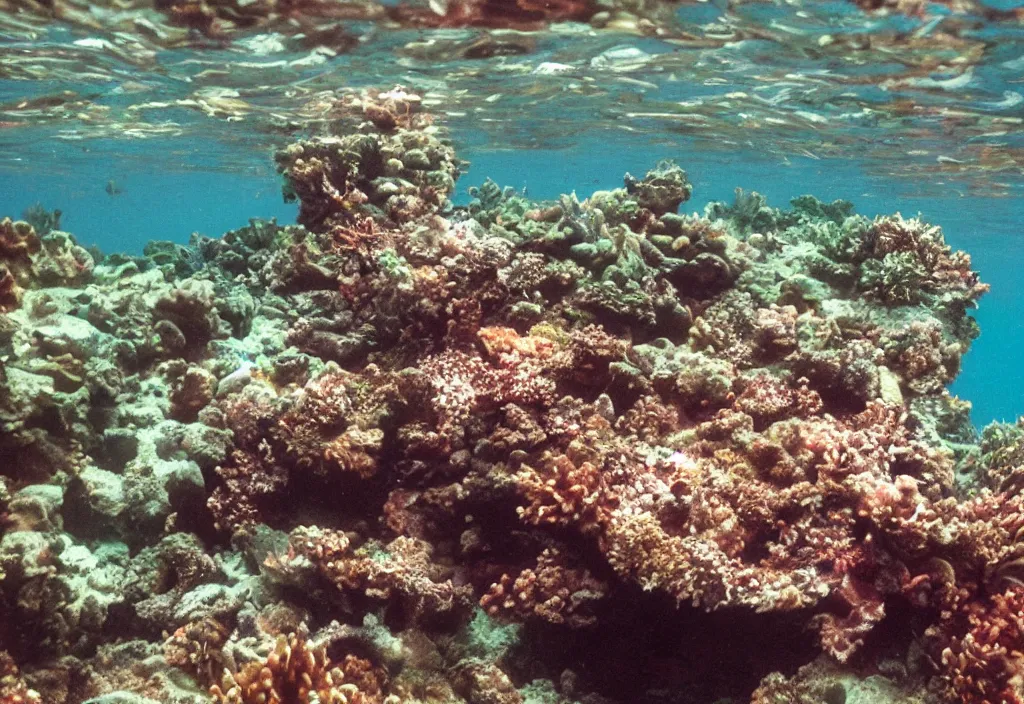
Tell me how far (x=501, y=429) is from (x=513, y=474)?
55 cm

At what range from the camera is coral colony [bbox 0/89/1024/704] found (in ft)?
20.9

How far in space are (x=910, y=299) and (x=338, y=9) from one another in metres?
10.0

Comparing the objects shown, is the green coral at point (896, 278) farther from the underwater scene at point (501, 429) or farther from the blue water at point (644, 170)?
the blue water at point (644, 170)

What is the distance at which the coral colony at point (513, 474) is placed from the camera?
251 inches

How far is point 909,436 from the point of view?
8.03 metres

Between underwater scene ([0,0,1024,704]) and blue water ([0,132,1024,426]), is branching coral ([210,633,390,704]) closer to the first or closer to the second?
underwater scene ([0,0,1024,704])

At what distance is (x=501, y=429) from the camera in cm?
754

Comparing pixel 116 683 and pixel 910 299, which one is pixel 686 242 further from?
pixel 116 683

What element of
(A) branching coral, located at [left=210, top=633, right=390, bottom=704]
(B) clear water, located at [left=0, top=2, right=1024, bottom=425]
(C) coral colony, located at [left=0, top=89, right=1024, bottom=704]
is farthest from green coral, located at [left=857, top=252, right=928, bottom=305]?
(A) branching coral, located at [left=210, top=633, right=390, bottom=704]

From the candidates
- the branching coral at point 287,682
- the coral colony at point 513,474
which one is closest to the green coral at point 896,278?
the coral colony at point 513,474

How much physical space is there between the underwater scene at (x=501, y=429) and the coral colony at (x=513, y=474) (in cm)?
4

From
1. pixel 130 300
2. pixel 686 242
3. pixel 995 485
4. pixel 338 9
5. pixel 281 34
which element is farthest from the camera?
pixel 281 34

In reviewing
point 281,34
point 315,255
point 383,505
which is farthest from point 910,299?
point 281,34

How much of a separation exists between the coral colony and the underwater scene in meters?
0.04
